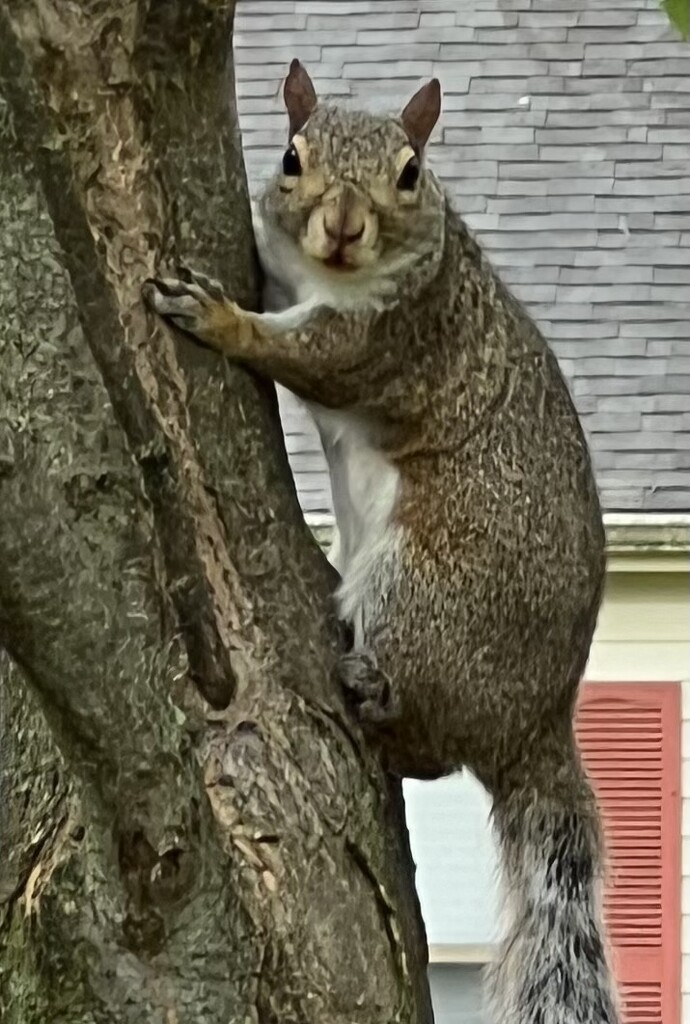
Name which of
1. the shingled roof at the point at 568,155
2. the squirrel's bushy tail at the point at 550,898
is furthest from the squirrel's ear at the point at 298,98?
the shingled roof at the point at 568,155

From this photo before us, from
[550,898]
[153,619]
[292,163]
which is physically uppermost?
[292,163]

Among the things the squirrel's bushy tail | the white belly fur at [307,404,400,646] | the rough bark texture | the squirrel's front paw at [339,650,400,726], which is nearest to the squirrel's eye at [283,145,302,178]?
the rough bark texture

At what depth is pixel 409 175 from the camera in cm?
142

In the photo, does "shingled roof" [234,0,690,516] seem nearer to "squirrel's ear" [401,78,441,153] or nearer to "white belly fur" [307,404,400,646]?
"white belly fur" [307,404,400,646]

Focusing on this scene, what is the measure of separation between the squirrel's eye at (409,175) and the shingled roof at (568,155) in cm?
141

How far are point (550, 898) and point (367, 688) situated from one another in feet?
0.91

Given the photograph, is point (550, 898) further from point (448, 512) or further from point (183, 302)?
point (183, 302)

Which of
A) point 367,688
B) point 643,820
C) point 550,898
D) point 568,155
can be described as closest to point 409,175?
point 367,688

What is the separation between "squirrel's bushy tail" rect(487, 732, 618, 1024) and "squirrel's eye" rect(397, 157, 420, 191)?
520 mm

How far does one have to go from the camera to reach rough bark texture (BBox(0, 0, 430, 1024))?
1.12 m

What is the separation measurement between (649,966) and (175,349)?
185cm

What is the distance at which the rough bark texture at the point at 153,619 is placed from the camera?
1117 millimetres

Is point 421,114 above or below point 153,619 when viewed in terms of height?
above

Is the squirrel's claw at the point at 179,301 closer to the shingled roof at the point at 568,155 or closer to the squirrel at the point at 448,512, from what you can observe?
the squirrel at the point at 448,512
